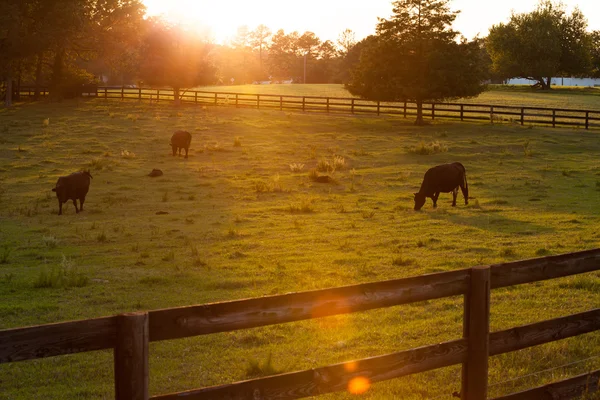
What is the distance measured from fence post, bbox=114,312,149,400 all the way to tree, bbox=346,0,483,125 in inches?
1788

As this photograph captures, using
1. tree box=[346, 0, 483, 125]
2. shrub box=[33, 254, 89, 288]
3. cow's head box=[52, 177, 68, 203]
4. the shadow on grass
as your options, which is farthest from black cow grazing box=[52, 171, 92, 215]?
tree box=[346, 0, 483, 125]

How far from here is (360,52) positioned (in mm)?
76562

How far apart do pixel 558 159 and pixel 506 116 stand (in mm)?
19287

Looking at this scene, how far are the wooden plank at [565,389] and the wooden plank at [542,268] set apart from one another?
0.92 meters

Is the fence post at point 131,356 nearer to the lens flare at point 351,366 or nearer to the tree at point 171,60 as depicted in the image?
the lens flare at point 351,366

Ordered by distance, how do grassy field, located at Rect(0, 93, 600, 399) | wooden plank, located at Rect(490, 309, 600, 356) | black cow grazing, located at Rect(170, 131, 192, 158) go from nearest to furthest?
wooden plank, located at Rect(490, 309, 600, 356)
grassy field, located at Rect(0, 93, 600, 399)
black cow grazing, located at Rect(170, 131, 192, 158)

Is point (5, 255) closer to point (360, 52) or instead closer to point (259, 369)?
point (259, 369)

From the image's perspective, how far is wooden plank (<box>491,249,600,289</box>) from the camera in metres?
5.52

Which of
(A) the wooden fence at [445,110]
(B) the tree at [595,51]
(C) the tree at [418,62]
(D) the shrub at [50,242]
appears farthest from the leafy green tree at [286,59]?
(D) the shrub at [50,242]

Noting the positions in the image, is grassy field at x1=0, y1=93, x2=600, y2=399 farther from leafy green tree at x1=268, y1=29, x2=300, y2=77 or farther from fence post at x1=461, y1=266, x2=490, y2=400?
leafy green tree at x1=268, y1=29, x2=300, y2=77

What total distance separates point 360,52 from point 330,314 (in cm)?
7393

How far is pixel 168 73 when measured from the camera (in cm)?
6631

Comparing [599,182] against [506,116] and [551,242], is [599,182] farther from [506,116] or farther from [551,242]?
[506,116]

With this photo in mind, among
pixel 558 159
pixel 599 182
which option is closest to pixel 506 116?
pixel 558 159
